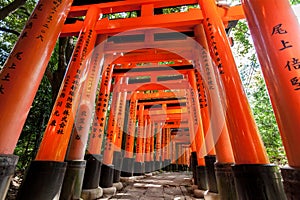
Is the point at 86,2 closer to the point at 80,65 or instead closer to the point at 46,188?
the point at 80,65

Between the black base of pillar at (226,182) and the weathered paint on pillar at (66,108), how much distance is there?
2.55 m

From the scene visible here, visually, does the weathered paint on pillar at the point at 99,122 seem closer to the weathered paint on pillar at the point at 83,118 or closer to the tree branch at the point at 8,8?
the weathered paint on pillar at the point at 83,118

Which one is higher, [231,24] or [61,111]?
[231,24]

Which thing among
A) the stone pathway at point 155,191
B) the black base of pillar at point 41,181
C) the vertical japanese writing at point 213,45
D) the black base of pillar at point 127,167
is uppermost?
the vertical japanese writing at point 213,45

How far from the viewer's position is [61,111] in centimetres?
298

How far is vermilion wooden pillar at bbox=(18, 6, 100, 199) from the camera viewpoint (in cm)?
235

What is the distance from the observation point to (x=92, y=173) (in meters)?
4.32

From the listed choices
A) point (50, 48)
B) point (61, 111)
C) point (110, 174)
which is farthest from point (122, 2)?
point (110, 174)

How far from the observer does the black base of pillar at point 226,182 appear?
2.88 metres

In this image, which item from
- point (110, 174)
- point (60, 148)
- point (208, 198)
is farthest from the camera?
point (110, 174)

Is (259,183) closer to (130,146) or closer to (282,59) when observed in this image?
(282,59)

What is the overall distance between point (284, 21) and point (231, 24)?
11.6 ft

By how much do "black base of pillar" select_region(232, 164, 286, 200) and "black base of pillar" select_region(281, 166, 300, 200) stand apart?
0.60 metres

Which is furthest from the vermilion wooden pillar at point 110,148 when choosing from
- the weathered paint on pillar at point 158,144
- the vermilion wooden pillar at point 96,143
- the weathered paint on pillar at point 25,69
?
the weathered paint on pillar at point 158,144
